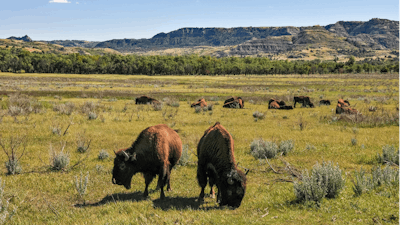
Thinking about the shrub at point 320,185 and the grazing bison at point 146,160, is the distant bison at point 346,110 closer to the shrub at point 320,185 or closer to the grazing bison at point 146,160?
the shrub at point 320,185

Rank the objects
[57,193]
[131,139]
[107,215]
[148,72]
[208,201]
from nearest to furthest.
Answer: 1. [107,215]
2. [208,201]
3. [57,193]
4. [131,139]
5. [148,72]

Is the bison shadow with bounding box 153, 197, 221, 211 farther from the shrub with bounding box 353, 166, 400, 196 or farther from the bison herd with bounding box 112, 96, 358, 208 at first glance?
the shrub with bounding box 353, 166, 400, 196

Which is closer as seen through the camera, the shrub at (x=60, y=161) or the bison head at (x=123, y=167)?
the bison head at (x=123, y=167)

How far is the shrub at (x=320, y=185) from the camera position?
254 inches

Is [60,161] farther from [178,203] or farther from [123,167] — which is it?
[178,203]

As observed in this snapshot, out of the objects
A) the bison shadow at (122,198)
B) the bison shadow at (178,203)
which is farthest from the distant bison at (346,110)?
the bison shadow at (122,198)

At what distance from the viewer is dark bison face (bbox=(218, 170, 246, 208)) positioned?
18.4 feet

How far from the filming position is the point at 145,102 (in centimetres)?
2928

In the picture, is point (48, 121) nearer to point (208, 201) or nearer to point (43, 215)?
point (43, 215)

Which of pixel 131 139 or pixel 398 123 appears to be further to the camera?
pixel 398 123

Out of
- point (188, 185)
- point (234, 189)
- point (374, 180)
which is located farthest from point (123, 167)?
point (374, 180)

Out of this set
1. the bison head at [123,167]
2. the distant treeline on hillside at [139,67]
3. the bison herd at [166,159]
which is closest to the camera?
the bison herd at [166,159]

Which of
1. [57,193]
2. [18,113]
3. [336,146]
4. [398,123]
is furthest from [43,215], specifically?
[398,123]

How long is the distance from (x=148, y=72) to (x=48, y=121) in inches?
4595
